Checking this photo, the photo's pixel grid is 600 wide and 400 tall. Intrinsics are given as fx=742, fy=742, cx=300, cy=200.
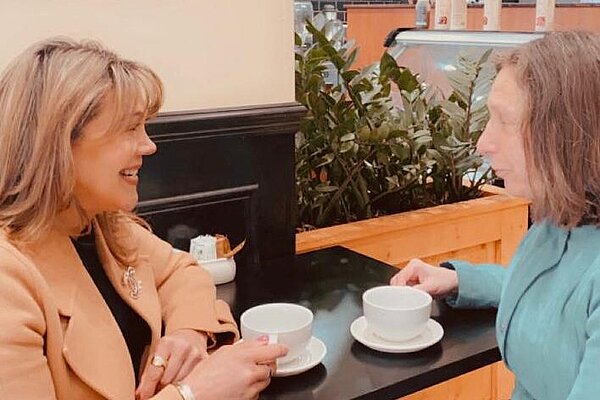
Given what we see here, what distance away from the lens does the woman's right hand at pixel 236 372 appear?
1082 mm

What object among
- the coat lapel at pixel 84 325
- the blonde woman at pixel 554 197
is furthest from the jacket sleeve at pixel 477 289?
the coat lapel at pixel 84 325

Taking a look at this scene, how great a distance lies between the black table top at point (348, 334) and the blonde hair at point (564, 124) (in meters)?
0.31

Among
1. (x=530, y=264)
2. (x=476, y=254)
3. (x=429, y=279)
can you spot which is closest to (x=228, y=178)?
(x=429, y=279)

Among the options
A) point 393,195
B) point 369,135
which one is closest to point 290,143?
point 369,135

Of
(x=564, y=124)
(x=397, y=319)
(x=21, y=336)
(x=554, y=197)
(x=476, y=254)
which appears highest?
(x=564, y=124)

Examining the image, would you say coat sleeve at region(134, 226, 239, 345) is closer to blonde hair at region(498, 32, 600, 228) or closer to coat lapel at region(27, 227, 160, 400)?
coat lapel at region(27, 227, 160, 400)

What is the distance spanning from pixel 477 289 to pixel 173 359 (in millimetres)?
605

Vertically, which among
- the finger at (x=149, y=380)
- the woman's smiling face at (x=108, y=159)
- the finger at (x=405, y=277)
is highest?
the woman's smiling face at (x=108, y=159)

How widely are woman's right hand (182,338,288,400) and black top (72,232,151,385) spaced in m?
0.16

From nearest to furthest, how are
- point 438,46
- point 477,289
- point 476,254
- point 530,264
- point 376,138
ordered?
point 530,264, point 477,289, point 376,138, point 476,254, point 438,46

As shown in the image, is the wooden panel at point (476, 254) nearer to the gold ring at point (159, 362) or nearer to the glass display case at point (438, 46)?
the glass display case at point (438, 46)

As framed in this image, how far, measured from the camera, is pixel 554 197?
3.53 ft

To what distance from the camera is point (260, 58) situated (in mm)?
1740

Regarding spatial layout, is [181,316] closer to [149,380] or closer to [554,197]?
[149,380]
